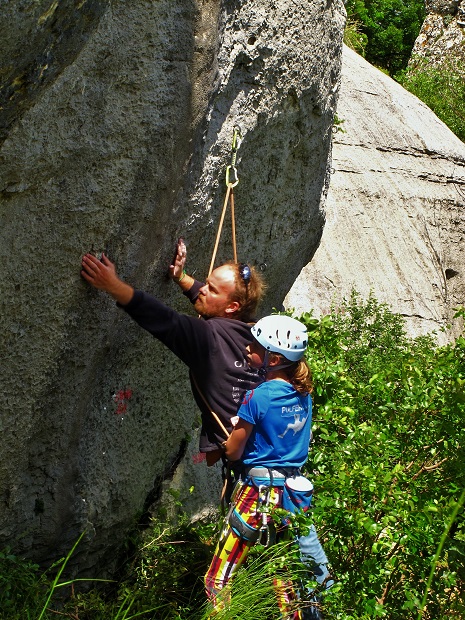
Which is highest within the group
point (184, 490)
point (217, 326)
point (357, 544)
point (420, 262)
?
point (217, 326)

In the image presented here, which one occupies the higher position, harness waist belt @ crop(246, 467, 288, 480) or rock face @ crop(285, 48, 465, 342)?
harness waist belt @ crop(246, 467, 288, 480)

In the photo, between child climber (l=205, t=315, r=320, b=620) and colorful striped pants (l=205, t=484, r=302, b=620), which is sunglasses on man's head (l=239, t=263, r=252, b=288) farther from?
colorful striped pants (l=205, t=484, r=302, b=620)

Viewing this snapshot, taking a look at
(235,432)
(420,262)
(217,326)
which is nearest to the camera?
(235,432)

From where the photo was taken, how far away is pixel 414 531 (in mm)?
3625

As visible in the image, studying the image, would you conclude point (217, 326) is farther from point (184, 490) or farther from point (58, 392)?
point (184, 490)

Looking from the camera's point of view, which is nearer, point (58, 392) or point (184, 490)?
point (58, 392)

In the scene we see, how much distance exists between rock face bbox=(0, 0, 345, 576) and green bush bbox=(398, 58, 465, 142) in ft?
34.0

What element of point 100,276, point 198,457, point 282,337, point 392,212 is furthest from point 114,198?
point 392,212

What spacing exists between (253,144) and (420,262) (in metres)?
7.27

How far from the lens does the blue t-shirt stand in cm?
351

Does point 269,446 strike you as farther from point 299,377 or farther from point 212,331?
point 212,331

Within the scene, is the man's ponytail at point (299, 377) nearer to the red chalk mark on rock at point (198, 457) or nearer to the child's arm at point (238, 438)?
the child's arm at point (238, 438)

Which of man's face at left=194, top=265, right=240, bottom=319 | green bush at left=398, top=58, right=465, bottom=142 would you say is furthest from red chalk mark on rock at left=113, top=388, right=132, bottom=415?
green bush at left=398, top=58, right=465, bottom=142

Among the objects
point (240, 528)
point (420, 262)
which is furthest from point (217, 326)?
point (420, 262)
